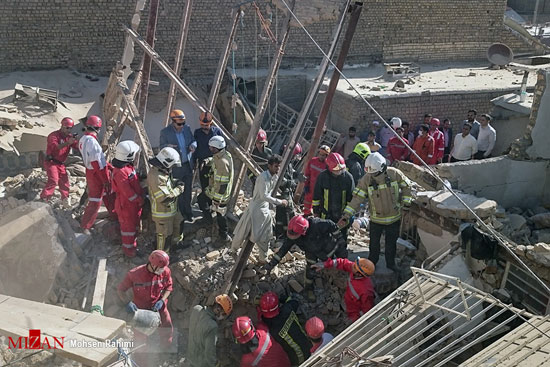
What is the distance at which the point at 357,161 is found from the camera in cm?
796

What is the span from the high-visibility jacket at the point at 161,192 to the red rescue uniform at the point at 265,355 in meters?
1.94

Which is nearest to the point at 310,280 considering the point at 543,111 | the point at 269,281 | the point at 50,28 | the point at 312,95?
the point at 269,281

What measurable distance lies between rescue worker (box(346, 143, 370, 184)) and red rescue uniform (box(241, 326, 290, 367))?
2.88 metres

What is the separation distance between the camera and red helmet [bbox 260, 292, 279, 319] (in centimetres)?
589

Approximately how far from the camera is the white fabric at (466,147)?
33.3 ft

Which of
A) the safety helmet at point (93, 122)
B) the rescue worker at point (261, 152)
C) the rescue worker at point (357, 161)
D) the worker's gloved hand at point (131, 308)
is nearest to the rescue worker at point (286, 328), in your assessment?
the worker's gloved hand at point (131, 308)

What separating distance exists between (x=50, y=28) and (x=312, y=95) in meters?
8.53

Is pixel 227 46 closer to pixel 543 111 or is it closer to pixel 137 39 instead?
pixel 137 39

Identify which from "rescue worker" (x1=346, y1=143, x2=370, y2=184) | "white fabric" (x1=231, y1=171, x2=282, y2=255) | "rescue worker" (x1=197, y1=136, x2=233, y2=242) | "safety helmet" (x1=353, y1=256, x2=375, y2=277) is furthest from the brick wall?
"safety helmet" (x1=353, y1=256, x2=375, y2=277)

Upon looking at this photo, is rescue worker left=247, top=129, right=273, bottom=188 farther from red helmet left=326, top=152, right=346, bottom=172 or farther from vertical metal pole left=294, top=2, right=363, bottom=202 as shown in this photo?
red helmet left=326, top=152, right=346, bottom=172

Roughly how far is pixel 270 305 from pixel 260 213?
1190 millimetres

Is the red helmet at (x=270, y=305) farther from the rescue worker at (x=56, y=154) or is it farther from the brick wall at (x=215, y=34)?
the brick wall at (x=215, y=34)

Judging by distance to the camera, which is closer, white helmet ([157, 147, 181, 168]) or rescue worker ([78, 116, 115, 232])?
white helmet ([157, 147, 181, 168])

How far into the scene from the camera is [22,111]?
11.0 m
